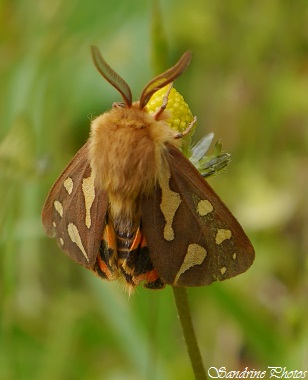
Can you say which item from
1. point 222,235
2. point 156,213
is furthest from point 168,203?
point 222,235

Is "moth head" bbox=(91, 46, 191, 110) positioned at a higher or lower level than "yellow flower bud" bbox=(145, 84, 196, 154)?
higher

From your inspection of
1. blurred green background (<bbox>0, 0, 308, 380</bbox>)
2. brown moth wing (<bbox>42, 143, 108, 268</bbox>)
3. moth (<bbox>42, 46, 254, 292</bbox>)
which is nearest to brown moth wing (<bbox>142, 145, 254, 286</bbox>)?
moth (<bbox>42, 46, 254, 292</bbox>)

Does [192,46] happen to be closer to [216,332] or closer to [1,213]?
[216,332]

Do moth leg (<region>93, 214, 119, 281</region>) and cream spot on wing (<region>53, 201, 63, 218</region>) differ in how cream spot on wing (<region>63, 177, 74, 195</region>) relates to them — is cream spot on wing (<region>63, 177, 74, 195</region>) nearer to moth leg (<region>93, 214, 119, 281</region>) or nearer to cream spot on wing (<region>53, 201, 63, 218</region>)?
cream spot on wing (<region>53, 201, 63, 218</region>)

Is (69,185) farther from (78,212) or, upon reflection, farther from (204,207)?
(204,207)

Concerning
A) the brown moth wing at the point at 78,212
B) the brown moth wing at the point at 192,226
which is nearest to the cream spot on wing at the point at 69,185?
the brown moth wing at the point at 78,212

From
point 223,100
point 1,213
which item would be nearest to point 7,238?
point 1,213

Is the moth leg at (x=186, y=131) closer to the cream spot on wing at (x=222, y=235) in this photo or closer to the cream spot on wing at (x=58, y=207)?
the cream spot on wing at (x=222, y=235)
